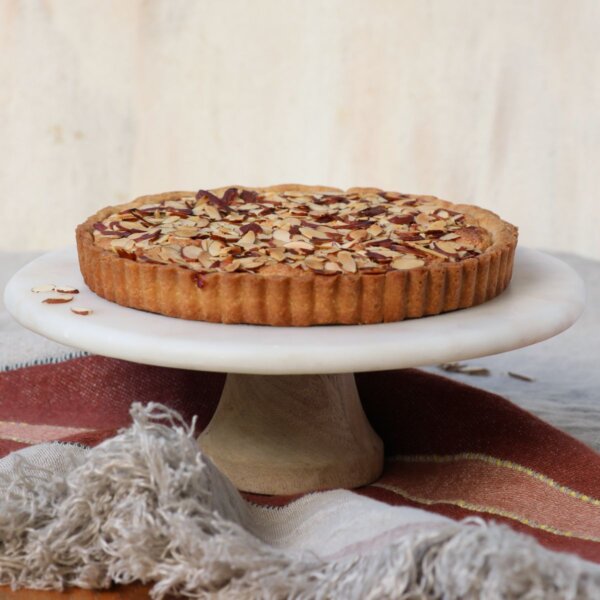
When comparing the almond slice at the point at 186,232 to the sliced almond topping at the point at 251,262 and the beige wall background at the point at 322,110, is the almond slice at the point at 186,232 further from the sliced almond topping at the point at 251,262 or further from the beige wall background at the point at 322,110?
the beige wall background at the point at 322,110

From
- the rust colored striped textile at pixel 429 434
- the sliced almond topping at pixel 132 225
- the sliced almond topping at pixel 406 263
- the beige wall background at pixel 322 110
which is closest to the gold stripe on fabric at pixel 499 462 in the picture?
the rust colored striped textile at pixel 429 434

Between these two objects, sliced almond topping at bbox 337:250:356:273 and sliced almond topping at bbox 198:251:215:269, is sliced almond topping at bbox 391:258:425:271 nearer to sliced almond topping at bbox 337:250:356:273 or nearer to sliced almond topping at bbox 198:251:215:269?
sliced almond topping at bbox 337:250:356:273

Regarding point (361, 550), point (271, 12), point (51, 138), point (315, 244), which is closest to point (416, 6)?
point (271, 12)

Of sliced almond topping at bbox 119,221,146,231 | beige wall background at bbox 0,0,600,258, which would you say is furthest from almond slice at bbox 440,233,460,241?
beige wall background at bbox 0,0,600,258

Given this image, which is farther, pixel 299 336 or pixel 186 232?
pixel 186 232

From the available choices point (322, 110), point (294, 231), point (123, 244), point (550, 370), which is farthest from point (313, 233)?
point (322, 110)

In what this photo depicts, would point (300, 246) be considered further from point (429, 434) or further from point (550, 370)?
point (550, 370)
